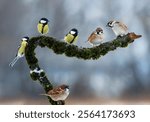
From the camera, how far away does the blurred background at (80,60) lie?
1.53 metres

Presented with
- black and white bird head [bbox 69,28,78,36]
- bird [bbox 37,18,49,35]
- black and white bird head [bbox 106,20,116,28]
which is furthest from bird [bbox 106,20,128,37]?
bird [bbox 37,18,49,35]

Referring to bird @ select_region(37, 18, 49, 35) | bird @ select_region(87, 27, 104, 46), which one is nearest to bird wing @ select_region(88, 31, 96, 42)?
bird @ select_region(87, 27, 104, 46)

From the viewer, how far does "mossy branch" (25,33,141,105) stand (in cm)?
155

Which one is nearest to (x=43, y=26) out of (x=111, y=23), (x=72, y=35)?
(x=72, y=35)

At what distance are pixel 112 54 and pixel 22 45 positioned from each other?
375 millimetres

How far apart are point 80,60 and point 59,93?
0.53ft

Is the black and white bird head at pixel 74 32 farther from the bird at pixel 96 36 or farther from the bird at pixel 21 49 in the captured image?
the bird at pixel 21 49

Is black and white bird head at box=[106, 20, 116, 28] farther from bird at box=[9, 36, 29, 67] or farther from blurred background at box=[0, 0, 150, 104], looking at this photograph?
bird at box=[9, 36, 29, 67]

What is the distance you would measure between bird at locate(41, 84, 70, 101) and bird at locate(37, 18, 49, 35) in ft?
0.78

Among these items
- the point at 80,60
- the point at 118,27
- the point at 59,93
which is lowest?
the point at 59,93

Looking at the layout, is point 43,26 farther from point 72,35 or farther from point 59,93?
point 59,93

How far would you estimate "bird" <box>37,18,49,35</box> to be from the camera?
5.07 feet

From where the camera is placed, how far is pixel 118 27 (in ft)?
5.06

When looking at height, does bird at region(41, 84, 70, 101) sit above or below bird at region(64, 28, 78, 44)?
below
